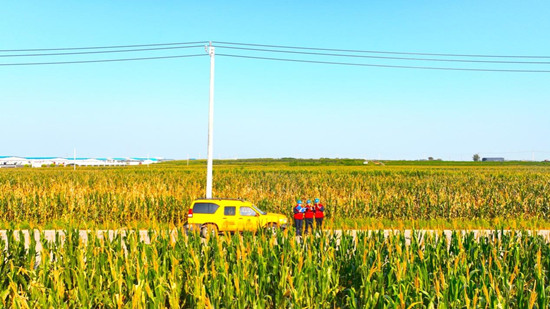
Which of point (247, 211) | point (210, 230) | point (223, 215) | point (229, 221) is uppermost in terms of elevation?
point (210, 230)

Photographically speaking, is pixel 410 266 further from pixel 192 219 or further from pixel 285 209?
pixel 285 209

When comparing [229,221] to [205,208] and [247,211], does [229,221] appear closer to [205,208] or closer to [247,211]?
[247,211]

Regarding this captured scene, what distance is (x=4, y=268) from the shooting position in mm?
7664

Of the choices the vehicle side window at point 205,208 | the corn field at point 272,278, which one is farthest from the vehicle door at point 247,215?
the corn field at point 272,278

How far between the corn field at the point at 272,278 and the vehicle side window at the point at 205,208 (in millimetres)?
6800

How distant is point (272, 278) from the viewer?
6906 mm

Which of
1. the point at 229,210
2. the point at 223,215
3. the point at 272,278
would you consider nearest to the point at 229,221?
the point at 223,215

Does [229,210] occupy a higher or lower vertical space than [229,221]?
higher

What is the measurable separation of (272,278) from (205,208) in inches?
351

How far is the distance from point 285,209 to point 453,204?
33.1 feet

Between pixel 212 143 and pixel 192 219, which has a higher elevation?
pixel 212 143

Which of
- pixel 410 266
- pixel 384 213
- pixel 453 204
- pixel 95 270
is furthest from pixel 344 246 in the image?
pixel 453 204

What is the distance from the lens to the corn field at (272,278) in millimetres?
5719

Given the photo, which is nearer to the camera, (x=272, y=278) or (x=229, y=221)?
(x=272, y=278)
